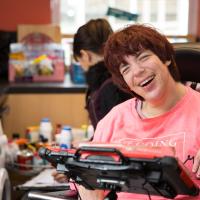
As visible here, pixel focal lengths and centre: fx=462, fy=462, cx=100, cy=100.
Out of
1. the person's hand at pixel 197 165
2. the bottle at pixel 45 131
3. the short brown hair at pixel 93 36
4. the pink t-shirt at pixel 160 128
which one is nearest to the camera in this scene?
the person's hand at pixel 197 165

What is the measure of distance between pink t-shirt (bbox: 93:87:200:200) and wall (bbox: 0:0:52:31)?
249 centimetres

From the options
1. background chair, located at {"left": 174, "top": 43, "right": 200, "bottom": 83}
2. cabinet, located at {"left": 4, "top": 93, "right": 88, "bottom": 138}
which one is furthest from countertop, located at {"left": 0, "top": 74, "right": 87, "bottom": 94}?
background chair, located at {"left": 174, "top": 43, "right": 200, "bottom": 83}

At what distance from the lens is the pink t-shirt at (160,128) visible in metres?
1.46

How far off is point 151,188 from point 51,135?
6.48ft

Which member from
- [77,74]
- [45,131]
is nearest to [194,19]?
[77,74]

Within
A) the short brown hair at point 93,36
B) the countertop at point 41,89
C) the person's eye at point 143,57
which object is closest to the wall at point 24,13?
the countertop at point 41,89

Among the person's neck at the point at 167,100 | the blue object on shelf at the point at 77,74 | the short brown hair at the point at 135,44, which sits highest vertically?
the short brown hair at the point at 135,44

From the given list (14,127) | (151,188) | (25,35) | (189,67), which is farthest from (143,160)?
(25,35)

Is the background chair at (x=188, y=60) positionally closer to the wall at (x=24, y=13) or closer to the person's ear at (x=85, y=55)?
the person's ear at (x=85, y=55)

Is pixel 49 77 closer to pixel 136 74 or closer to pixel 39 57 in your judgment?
pixel 39 57

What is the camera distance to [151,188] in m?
1.16

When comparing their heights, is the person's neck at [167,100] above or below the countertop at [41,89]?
above

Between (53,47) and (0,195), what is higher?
(53,47)

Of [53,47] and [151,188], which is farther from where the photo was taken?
[53,47]
